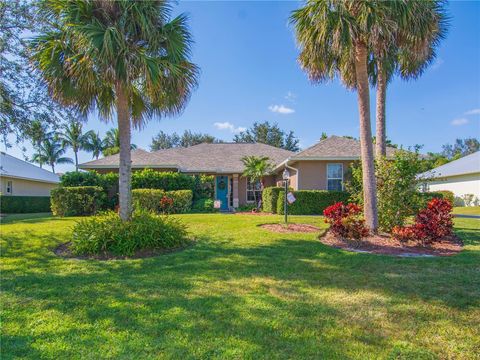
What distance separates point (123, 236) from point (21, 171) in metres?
22.0

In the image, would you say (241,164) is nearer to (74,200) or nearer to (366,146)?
(74,200)

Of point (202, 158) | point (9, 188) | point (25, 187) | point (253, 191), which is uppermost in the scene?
point (202, 158)

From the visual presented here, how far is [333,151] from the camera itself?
16.2 metres

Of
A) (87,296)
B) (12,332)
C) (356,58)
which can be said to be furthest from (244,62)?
(12,332)

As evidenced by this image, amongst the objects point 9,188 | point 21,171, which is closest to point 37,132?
point 9,188

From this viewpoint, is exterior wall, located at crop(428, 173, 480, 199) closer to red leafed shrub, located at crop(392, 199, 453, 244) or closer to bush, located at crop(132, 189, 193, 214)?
red leafed shrub, located at crop(392, 199, 453, 244)

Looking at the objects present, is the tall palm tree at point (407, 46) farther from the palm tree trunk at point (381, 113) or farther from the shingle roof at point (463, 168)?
the shingle roof at point (463, 168)

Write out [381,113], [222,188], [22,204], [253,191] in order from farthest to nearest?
[253,191], [222,188], [22,204], [381,113]

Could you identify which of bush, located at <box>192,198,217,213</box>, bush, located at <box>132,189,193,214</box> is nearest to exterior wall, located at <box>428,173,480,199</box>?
bush, located at <box>192,198,217,213</box>

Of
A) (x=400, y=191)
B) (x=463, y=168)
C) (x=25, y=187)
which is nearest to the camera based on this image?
(x=400, y=191)

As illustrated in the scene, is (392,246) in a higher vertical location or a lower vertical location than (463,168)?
lower

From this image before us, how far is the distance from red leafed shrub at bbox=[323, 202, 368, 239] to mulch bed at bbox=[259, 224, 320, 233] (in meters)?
1.06

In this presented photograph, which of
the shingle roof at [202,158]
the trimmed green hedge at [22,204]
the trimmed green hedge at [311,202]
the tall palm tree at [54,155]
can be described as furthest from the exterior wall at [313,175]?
the tall palm tree at [54,155]

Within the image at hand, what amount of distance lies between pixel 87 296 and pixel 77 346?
1.44 metres
